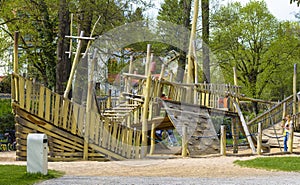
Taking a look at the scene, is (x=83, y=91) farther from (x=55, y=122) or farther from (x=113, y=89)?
(x=55, y=122)

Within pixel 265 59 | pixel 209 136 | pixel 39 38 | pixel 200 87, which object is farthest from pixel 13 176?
pixel 265 59

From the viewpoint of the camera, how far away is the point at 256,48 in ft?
142

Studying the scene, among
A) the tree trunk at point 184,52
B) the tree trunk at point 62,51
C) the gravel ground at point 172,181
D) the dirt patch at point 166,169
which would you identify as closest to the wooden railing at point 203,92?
the dirt patch at point 166,169

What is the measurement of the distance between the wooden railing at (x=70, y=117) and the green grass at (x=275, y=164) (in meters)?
3.99

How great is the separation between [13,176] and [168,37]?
55.4 ft

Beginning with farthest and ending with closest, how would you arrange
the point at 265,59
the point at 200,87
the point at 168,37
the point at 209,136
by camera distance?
1. the point at 265,59
2. the point at 168,37
3. the point at 200,87
4. the point at 209,136

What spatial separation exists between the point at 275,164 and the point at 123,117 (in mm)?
7209

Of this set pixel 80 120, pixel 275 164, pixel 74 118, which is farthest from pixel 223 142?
pixel 74 118

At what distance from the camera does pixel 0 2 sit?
24641 mm

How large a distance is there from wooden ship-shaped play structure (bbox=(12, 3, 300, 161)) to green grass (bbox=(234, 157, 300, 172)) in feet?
8.15

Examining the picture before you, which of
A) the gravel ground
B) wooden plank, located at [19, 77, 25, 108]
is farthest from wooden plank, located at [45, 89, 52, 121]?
the gravel ground

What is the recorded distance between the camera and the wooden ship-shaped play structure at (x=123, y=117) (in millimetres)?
15805

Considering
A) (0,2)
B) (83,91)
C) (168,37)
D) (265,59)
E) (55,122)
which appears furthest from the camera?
(265,59)

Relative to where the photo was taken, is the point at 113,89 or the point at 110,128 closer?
the point at 110,128
